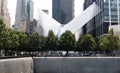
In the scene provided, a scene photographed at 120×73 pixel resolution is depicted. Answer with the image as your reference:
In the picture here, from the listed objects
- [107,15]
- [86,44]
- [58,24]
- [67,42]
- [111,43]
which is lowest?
[86,44]

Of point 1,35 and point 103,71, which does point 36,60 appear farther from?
point 1,35

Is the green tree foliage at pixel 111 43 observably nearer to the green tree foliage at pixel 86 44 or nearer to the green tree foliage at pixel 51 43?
the green tree foliage at pixel 86 44

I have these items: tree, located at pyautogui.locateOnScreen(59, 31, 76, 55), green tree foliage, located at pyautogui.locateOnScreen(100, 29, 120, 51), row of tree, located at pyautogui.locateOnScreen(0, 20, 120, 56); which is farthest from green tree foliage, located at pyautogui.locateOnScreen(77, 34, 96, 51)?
green tree foliage, located at pyautogui.locateOnScreen(100, 29, 120, 51)

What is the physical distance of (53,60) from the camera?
4478 cm

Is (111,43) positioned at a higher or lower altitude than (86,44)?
higher

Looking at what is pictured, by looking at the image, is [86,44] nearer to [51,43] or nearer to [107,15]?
[51,43]

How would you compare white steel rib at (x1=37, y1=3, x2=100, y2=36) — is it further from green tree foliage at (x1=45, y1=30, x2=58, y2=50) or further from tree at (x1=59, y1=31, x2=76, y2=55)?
tree at (x1=59, y1=31, x2=76, y2=55)

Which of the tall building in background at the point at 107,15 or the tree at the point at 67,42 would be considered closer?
the tree at the point at 67,42

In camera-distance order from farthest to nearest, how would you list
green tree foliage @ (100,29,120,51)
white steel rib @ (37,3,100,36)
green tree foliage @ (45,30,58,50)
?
white steel rib @ (37,3,100,36)
green tree foliage @ (45,30,58,50)
green tree foliage @ (100,29,120,51)

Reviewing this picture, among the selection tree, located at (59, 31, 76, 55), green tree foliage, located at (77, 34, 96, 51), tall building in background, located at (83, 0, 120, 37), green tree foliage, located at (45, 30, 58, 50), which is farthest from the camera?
tall building in background, located at (83, 0, 120, 37)

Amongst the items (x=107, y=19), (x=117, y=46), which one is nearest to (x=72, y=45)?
(x=117, y=46)

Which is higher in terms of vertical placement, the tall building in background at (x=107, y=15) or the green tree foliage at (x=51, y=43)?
the tall building in background at (x=107, y=15)

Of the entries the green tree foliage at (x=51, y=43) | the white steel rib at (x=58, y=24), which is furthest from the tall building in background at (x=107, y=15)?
the green tree foliage at (x=51, y=43)

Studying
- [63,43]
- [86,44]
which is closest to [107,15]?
[86,44]
